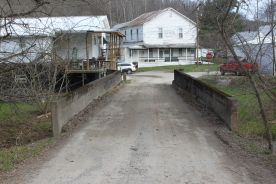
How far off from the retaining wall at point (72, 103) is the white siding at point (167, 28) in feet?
159

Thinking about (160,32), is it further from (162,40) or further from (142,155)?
(142,155)

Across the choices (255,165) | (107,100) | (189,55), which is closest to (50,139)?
(255,165)

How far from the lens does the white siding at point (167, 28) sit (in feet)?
232

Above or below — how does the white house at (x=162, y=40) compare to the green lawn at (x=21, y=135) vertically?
above

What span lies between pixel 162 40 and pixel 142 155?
207 ft

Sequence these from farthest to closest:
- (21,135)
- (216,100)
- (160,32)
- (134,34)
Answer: (134,34) < (160,32) < (216,100) < (21,135)

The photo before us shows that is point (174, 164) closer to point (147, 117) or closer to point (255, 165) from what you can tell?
point (255, 165)

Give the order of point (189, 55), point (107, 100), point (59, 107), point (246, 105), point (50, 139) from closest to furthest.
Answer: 1. point (50, 139)
2. point (59, 107)
3. point (246, 105)
4. point (107, 100)
5. point (189, 55)

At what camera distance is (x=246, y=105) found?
18469 millimetres

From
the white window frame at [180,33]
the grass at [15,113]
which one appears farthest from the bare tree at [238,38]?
the white window frame at [180,33]

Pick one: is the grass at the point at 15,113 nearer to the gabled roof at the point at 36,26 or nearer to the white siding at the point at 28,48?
the white siding at the point at 28,48

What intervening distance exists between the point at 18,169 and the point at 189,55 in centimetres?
6597

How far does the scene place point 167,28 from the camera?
235ft

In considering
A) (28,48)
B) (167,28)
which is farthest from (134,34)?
(28,48)
